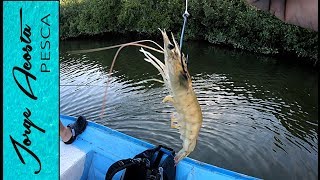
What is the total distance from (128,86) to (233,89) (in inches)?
137

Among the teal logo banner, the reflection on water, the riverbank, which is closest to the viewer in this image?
the teal logo banner

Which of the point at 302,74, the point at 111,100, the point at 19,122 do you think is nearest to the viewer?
the point at 19,122

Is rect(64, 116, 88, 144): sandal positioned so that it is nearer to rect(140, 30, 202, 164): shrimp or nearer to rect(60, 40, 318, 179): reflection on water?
rect(140, 30, 202, 164): shrimp

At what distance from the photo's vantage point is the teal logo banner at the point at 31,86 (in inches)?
87.6

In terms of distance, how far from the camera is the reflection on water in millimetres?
7223

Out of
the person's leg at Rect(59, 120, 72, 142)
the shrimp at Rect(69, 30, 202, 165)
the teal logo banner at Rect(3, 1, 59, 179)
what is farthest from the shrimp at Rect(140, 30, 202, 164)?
the person's leg at Rect(59, 120, 72, 142)

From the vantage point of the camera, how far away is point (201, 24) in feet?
61.5

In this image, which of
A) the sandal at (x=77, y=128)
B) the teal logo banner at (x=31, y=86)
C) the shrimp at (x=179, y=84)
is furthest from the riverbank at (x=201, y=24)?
the teal logo banner at (x=31, y=86)

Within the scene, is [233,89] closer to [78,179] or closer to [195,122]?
[78,179]

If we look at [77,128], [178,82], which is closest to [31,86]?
[178,82]

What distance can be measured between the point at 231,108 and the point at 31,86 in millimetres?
7693

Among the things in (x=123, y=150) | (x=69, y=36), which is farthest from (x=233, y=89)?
(x=69, y=36)

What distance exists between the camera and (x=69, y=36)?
78.4ft

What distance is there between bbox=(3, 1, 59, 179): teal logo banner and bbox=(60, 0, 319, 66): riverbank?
1108 cm
